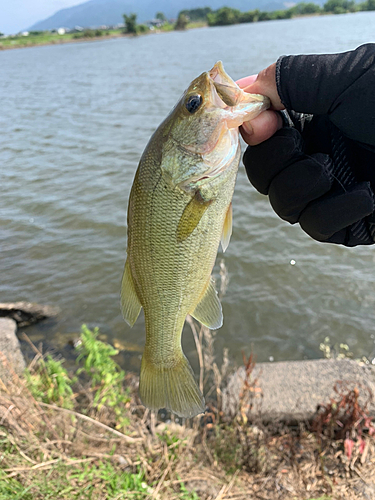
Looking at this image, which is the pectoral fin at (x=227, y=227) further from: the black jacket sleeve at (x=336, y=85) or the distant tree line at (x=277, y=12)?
the distant tree line at (x=277, y=12)

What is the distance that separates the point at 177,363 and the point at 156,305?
48 cm

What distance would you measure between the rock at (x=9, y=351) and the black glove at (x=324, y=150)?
341cm

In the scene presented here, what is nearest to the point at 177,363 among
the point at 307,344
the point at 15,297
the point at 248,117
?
the point at 248,117

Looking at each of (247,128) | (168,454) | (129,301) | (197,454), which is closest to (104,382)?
(168,454)

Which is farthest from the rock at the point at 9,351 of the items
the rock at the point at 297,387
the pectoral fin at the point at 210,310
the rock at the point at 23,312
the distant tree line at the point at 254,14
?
the distant tree line at the point at 254,14

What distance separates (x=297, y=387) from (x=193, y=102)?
3654 mm

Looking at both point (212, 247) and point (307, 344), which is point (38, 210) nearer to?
point (307, 344)

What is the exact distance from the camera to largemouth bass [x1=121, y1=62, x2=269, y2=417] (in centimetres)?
188

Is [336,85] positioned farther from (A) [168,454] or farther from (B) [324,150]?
(A) [168,454]

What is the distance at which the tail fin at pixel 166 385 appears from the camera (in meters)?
2.31

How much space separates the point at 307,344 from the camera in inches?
238

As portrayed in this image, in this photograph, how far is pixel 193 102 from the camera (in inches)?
74.4

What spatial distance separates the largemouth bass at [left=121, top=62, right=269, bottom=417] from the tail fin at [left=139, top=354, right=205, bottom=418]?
1.34 ft

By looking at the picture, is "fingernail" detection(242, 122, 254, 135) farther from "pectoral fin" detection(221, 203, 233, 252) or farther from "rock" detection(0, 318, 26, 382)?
"rock" detection(0, 318, 26, 382)
